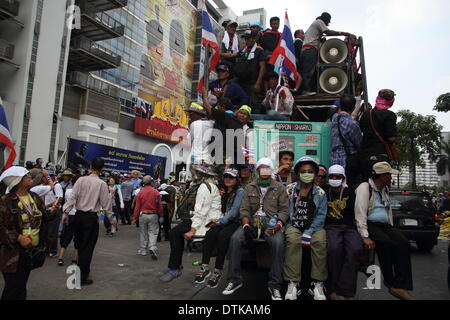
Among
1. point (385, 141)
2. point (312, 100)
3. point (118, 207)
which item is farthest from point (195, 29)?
point (385, 141)

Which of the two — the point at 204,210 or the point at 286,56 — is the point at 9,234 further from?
the point at 286,56

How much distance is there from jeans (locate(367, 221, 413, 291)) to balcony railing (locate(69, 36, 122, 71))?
79.1ft

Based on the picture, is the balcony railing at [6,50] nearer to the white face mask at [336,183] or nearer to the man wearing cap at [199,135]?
the man wearing cap at [199,135]

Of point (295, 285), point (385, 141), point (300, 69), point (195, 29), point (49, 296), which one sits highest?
point (195, 29)

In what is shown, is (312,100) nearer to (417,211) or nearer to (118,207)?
(417,211)

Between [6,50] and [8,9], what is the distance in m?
2.20

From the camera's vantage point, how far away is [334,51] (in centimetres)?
809

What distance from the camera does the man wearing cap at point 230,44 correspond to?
833 centimetres

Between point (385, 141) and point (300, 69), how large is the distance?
428 cm

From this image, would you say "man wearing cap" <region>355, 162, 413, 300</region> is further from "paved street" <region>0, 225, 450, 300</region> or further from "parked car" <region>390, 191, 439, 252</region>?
"parked car" <region>390, 191, 439, 252</region>

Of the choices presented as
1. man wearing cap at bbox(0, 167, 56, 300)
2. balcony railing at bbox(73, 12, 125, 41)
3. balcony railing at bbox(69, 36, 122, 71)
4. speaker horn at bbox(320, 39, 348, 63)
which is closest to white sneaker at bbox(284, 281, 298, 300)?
man wearing cap at bbox(0, 167, 56, 300)

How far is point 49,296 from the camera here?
465cm

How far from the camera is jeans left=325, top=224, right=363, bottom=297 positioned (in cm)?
353

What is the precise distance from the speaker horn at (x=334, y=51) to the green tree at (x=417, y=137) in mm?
29327
